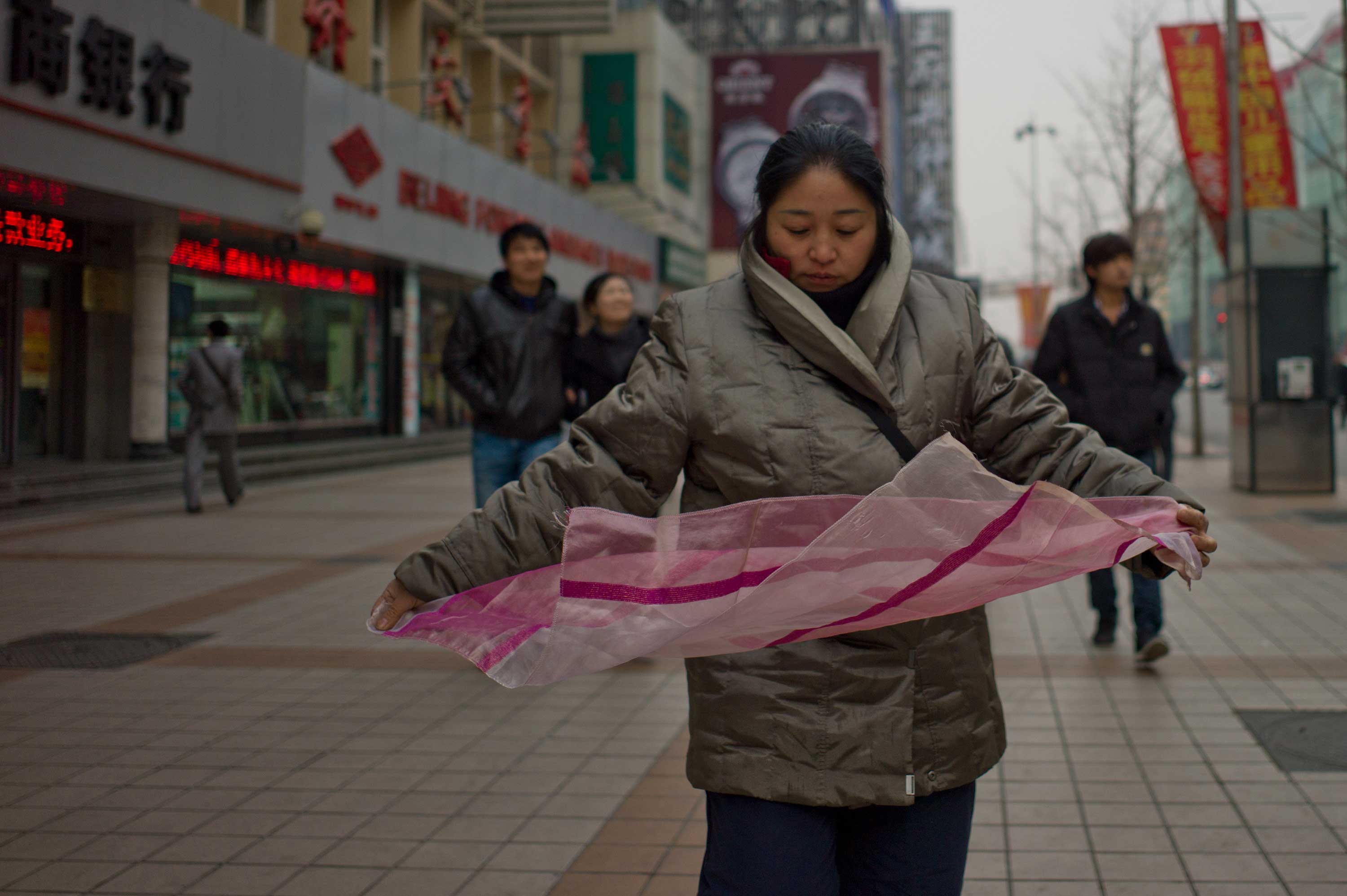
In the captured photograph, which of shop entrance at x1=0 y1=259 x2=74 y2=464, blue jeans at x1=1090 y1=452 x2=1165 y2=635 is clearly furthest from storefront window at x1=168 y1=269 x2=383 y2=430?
blue jeans at x1=1090 y1=452 x2=1165 y2=635

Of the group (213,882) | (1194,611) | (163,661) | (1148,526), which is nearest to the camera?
(1148,526)

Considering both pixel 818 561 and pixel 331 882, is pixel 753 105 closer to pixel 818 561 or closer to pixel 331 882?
pixel 331 882

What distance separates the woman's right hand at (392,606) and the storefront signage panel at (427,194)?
1722cm

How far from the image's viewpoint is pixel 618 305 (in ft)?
21.8

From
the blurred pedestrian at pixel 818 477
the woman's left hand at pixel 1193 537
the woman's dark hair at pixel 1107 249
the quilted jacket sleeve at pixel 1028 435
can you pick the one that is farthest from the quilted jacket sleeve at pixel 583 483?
the woman's dark hair at pixel 1107 249

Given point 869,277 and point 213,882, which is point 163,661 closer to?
point 213,882

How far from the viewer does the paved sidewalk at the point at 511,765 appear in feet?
11.6

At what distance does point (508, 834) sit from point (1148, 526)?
246 centimetres

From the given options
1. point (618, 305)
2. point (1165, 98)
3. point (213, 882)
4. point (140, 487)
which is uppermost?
point (1165, 98)

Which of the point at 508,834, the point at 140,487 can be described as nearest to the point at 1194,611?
the point at 508,834

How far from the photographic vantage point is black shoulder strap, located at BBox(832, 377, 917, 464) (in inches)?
81.7

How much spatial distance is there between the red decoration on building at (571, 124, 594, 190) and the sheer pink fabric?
1170 inches

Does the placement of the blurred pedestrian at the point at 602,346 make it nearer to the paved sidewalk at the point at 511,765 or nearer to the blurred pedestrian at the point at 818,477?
the paved sidewalk at the point at 511,765

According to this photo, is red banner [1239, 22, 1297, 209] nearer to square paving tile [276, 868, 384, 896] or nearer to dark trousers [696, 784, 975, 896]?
square paving tile [276, 868, 384, 896]
